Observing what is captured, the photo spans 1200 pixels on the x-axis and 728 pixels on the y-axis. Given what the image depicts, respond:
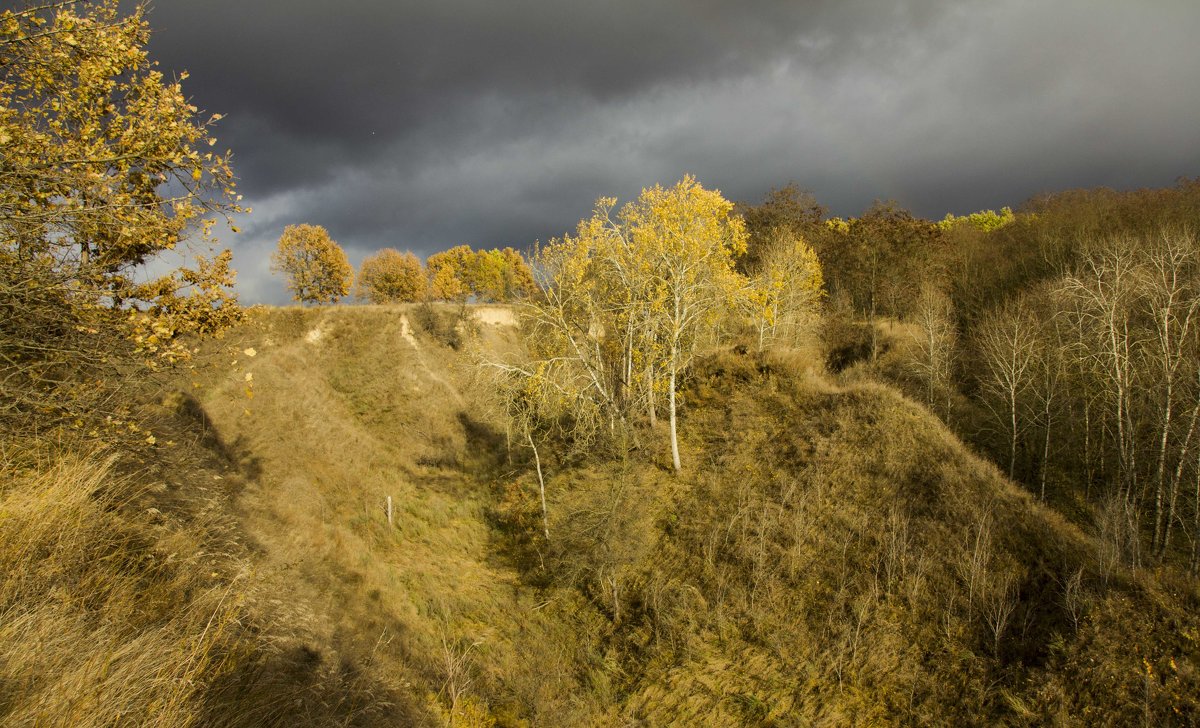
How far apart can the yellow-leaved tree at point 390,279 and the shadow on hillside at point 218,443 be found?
48.5 m

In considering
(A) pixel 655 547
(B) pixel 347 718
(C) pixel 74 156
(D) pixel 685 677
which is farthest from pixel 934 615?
(C) pixel 74 156

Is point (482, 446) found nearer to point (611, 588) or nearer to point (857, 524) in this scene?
point (611, 588)

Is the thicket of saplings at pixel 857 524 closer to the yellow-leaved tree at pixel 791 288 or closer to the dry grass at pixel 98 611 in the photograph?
the yellow-leaved tree at pixel 791 288

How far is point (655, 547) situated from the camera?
1697 centimetres

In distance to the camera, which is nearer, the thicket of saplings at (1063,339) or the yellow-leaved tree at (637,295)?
the thicket of saplings at (1063,339)

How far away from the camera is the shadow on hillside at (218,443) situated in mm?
19203

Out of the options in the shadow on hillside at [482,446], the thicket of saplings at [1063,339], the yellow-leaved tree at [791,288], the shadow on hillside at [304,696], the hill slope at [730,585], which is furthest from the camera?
the yellow-leaved tree at [791,288]

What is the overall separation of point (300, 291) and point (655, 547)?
170 feet

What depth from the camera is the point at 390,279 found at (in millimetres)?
70750

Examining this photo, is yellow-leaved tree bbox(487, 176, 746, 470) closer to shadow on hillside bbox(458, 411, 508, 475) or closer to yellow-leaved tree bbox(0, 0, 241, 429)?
shadow on hillside bbox(458, 411, 508, 475)

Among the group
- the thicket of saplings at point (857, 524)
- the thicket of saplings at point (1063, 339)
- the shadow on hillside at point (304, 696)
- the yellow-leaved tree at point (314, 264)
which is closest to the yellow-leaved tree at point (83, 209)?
the shadow on hillside at point (304, 696)

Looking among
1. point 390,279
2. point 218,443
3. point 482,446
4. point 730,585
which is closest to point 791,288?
point 482,446

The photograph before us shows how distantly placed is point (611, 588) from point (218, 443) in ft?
57.8

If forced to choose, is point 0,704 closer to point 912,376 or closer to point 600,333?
point 600,333
